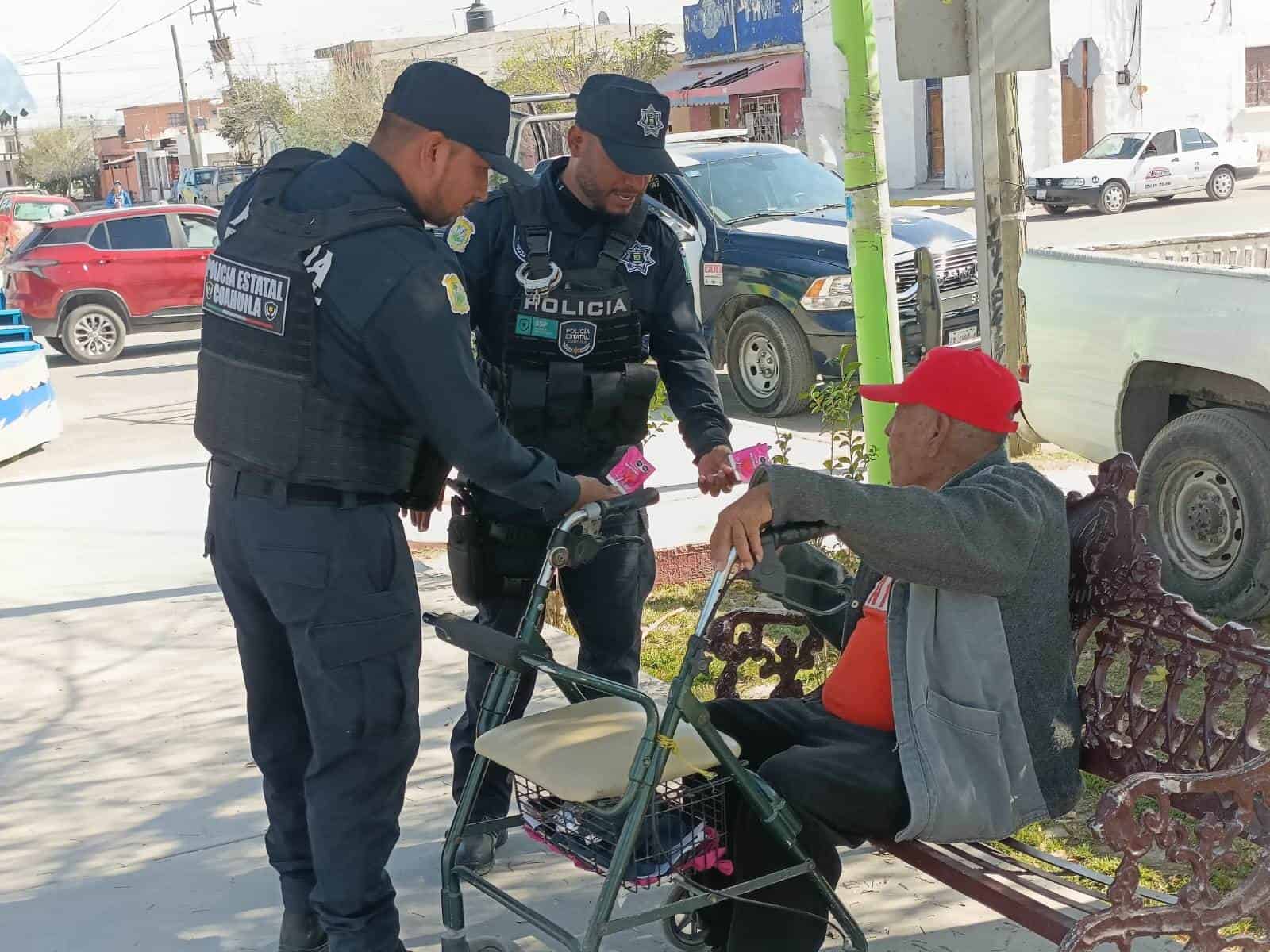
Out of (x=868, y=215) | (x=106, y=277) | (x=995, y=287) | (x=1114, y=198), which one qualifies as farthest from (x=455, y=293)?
(x=1114, y=198)

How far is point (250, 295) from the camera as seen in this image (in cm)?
290

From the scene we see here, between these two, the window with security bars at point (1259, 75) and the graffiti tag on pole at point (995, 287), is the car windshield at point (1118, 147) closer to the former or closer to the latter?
the graffiti tag on pole at point (995, 287)

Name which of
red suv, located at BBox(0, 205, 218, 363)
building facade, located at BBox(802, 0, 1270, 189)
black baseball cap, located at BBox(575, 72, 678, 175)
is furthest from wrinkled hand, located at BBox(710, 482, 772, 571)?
building facade, located at BBox(802, 0, 1270, 189)

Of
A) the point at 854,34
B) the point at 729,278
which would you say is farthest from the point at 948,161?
the point at 854,34

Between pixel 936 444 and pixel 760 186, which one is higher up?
pixel 760 186

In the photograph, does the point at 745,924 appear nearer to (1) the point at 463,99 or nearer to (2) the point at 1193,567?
(1) the point at 463,99

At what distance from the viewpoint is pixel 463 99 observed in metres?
2.93

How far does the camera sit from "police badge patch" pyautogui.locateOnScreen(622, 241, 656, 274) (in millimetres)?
3812

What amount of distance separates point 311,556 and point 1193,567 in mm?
3975

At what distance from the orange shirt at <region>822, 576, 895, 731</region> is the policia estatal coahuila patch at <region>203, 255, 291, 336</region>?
139 centimetres

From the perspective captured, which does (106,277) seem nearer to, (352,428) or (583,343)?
(583,343)

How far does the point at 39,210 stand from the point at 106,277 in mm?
20094

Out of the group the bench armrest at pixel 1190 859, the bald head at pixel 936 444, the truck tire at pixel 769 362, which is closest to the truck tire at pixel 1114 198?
the truck tire at pixel 769 362

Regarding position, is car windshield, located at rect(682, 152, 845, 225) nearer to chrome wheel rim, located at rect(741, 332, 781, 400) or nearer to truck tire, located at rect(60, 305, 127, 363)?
chrome wheel rim, located at rect(741, 332, 781, 400)
